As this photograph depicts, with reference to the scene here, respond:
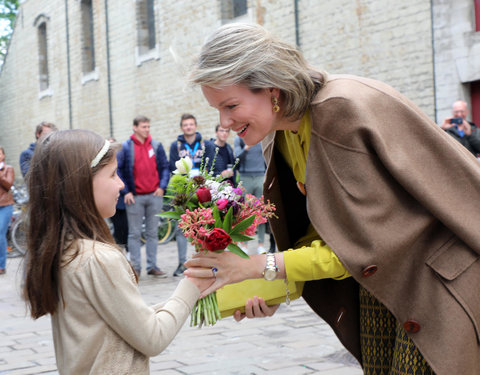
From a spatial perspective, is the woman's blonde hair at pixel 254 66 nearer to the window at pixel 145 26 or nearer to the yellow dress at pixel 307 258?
the yellow dress at pixel 307 258

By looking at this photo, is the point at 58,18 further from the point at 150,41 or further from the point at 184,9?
the point at 184,9

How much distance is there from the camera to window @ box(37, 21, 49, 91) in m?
28.7

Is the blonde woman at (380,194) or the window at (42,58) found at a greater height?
the window at (42,58)

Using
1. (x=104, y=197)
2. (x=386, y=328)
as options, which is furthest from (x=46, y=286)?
(x=386, y=328)

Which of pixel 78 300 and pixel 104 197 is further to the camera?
pixel 104 197

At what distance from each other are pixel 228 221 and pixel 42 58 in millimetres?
28203

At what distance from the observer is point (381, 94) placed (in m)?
2.19

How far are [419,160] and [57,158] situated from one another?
120 centimetres

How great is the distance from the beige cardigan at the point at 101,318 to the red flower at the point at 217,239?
0.29 metres

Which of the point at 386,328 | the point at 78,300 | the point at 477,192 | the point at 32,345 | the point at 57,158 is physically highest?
the point at 57,158

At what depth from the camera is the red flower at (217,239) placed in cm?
229

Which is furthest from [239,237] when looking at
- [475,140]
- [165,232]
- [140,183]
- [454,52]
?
[165,232]

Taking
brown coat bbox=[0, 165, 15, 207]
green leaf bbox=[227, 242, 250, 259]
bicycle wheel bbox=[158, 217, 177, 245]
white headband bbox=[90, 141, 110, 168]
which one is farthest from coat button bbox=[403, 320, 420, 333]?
bicycle wheel bbox=[158, 217, 177, 245]

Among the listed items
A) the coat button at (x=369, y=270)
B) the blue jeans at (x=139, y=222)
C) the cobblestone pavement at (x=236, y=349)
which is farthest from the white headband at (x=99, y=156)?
the blue jeans at (x=139, y=222)
